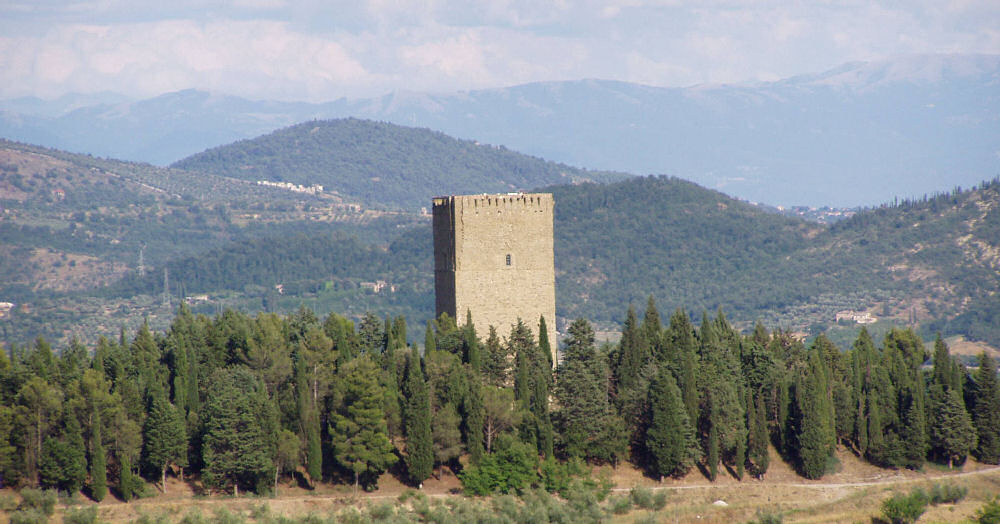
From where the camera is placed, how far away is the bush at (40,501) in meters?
39.1

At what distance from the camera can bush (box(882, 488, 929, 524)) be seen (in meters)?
43.8

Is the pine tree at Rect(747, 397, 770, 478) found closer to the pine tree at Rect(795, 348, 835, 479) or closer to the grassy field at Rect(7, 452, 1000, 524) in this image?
the grassy field at Rect(7, 452, 1000, 524)

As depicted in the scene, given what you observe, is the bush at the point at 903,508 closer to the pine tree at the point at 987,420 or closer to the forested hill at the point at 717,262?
the pine tree at the point at 987,420

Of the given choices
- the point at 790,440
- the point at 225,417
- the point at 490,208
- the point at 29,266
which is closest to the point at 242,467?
the point at 225,417

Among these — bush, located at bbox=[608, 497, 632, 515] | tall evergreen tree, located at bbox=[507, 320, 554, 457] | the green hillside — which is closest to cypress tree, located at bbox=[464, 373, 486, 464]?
tall evergreen tree, located at bbox=[507, 320, 554, 457]

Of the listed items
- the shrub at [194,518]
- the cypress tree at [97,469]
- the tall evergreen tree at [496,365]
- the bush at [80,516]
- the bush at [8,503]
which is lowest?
the shrub at [194,518]

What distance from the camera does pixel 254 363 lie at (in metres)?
48.7

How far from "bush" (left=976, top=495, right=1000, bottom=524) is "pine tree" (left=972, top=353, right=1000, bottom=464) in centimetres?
600

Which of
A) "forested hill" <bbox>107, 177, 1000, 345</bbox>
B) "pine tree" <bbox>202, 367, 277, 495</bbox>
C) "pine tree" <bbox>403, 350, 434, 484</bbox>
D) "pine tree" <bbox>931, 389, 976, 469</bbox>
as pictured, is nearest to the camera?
"pine tree" <bbox>202, 367, 277, 495</bbox>

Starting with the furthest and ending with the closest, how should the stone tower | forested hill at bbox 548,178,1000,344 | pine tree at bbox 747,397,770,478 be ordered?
forested hill at bbox 548,178,1000,344 → the stone tower → pine tree at bbox 747,397,770,478

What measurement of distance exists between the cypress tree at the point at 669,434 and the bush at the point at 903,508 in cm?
658

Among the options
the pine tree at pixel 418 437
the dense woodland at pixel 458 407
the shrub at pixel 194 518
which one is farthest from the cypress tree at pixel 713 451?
the shrub at pixel 194 518

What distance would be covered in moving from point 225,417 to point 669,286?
12269cm

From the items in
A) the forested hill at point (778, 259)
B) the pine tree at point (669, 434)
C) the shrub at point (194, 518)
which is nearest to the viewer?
the shrub at point (194, 518)
